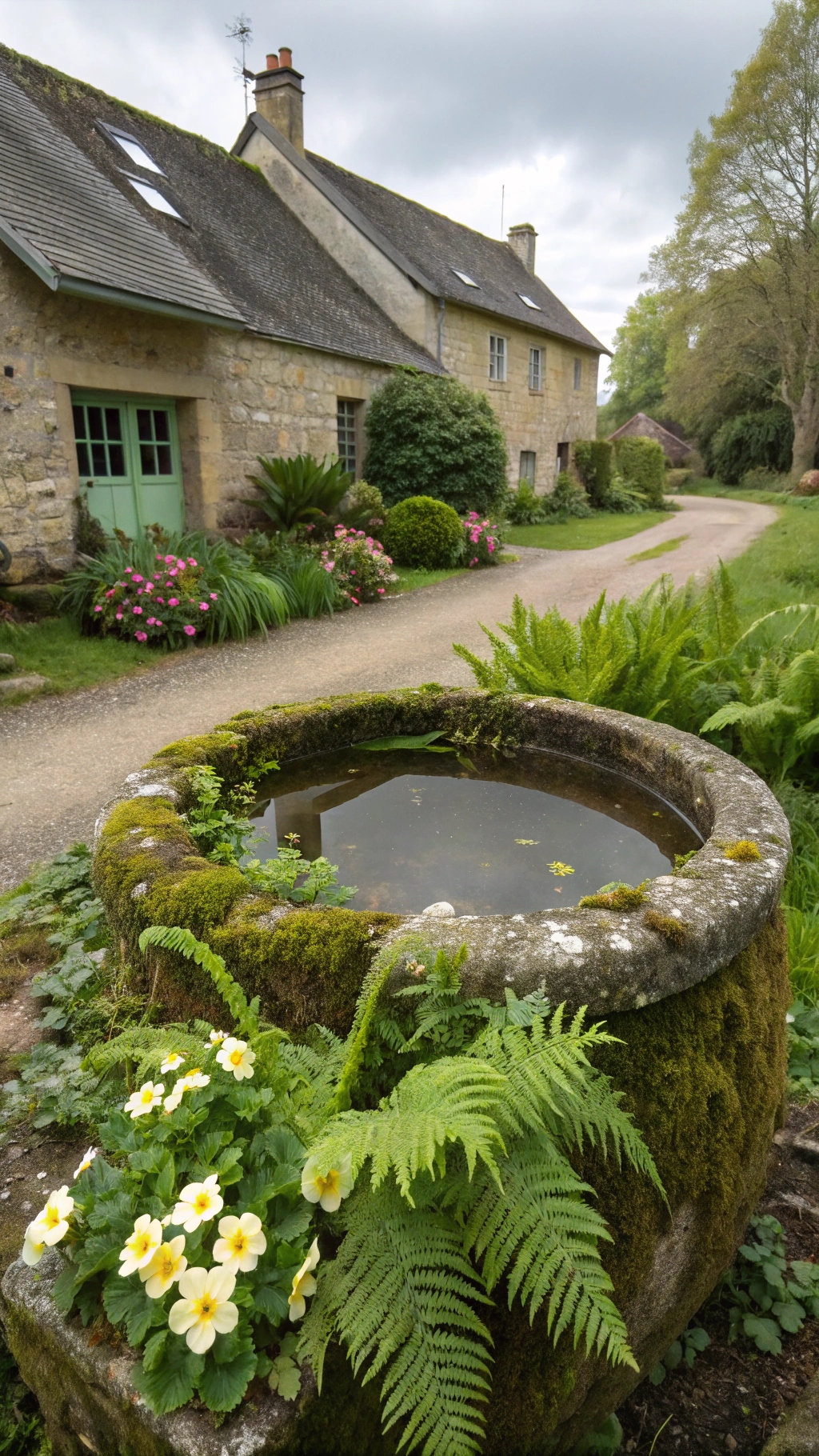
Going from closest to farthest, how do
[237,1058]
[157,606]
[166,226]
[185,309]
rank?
[237,1058]
[157,606]
[185,309]
[166,226]

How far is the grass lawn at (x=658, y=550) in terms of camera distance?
42.4 ft

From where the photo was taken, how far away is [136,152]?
11391 millimetres

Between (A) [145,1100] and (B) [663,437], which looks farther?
(B) [663,437]

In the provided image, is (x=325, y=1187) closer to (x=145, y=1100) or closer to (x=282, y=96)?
(x=145, y=1100)

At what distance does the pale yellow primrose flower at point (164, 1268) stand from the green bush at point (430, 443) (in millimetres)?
Result: 12955

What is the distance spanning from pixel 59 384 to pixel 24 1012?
6.91 m

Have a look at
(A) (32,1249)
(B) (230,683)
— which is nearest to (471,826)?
(A) (32,1249)

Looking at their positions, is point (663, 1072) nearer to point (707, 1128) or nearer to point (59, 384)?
point (707, 1128)

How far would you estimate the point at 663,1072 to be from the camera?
5.20ft

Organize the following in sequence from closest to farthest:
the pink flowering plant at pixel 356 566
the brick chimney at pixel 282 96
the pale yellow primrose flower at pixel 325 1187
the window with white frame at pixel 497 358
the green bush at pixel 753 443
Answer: the pale yellow primrose flower at pixel 325 1187 < the pink flowering plant at pixel 356 566 < the brick chimney at pixel 282 96 < the window with white frame at pixel 497 358 < the green bush at pixel 753 443

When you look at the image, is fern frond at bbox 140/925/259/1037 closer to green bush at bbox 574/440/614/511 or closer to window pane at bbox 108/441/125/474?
window pane at bbox 108/441/125/474

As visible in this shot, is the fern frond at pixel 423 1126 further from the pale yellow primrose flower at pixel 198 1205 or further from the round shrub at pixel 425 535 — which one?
the round shrub at pixel 425 535

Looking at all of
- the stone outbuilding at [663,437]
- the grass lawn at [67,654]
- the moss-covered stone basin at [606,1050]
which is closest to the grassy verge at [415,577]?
the grass lawn at [67,654]

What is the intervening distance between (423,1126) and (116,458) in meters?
8.99
